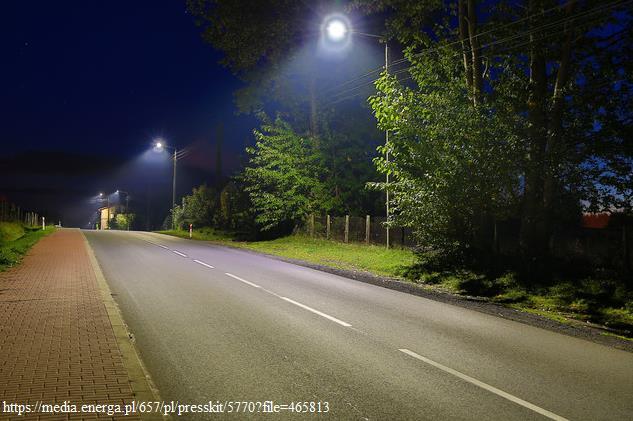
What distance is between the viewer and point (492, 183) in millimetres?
14336

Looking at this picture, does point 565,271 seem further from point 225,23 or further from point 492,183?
point 225,23

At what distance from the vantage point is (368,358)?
6090 millimetres

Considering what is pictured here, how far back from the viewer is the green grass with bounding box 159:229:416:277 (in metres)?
17.3

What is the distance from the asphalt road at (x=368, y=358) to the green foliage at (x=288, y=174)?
19.6m

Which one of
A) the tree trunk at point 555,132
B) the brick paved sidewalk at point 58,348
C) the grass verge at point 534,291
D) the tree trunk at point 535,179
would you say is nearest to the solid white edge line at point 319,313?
the brick paved sidewalk at point 58,348

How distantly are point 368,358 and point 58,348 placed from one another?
12.9 ft

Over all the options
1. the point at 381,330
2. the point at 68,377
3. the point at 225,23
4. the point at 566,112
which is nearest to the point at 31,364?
the point at 68,377

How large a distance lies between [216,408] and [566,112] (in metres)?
13.7

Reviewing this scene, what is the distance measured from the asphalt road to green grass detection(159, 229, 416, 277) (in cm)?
630

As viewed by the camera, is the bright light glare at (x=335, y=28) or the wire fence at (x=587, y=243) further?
the bright light glare at (x=335, y=28)

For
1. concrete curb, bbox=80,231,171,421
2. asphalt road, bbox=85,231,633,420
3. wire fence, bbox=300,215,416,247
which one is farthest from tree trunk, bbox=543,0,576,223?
concrete curb, bbox=80,231,171,421

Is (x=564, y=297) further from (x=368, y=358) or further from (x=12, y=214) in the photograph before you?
(x=12, y=214)

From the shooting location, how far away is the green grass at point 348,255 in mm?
17281

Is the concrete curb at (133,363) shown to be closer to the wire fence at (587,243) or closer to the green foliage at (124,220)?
the wire fence at (587,243)
